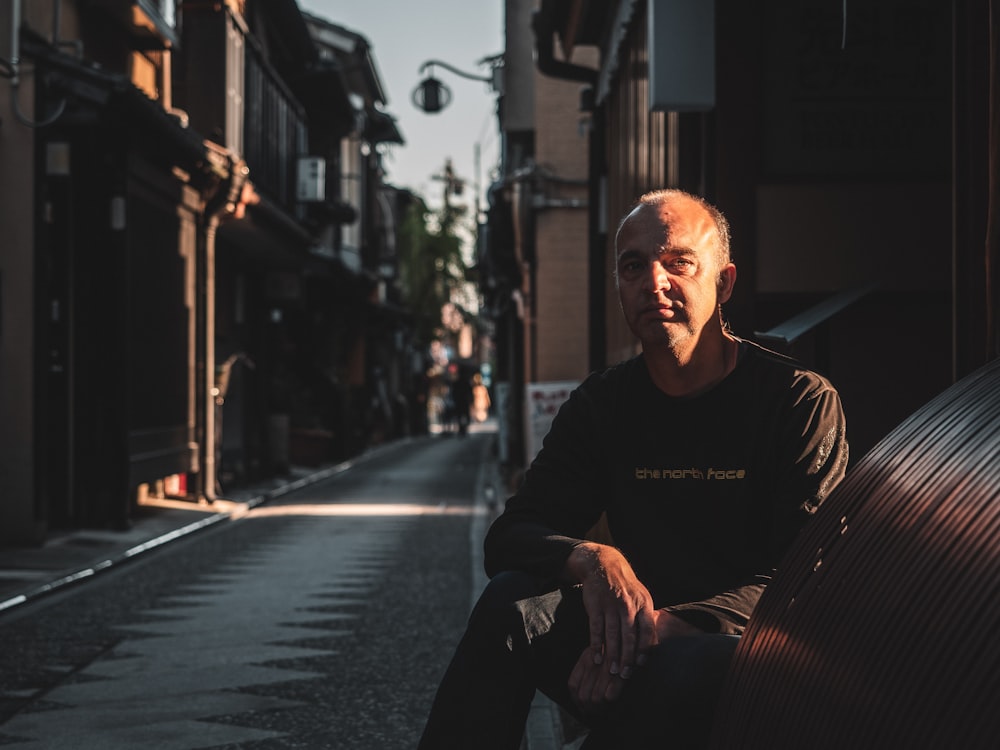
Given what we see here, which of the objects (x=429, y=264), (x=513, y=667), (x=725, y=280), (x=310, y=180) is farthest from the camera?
(x=429, y=264)

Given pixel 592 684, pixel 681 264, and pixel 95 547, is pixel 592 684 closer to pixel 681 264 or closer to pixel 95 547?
pixel 681 264

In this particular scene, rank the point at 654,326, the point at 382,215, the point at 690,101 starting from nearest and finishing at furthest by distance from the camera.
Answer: the point at 654,326 → the point at 690,101 → the point at 382,215

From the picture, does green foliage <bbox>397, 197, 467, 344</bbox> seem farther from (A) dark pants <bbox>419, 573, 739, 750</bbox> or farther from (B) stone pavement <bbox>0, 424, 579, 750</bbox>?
(A) dark pants <bbox>419, 573, 739, 750</bbox>

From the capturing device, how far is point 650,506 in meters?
3.02

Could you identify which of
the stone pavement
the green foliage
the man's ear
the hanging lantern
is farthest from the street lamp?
the green foliage

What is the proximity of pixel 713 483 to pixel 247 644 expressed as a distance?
5.10 m

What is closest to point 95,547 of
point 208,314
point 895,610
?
point 208,314

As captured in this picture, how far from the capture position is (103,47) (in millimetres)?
15547

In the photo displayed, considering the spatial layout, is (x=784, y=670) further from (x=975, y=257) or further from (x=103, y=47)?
(x=103, y=47)

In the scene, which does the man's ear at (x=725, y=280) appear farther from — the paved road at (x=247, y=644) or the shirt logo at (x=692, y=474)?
the paved road at (x=247, y=644)

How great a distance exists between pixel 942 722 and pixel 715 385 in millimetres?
1408

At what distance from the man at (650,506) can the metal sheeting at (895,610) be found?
1.11 ft

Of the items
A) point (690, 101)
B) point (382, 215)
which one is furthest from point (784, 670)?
point (382, 215)

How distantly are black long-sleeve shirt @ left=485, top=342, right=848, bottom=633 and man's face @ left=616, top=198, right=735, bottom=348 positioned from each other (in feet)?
0.44
